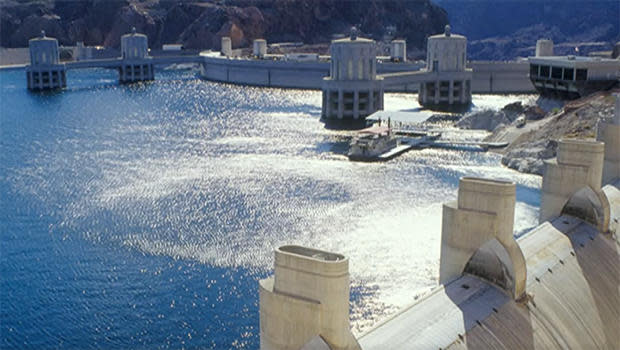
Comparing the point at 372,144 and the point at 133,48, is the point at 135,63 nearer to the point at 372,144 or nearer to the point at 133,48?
the point at 133,48

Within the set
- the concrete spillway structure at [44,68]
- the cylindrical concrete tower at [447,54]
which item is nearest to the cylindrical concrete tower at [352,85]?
the cylindrical concrete tower at [447,54]

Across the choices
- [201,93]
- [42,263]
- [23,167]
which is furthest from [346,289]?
[201,93]

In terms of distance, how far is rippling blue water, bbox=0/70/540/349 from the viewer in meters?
40.0

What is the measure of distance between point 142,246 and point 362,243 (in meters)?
14.6

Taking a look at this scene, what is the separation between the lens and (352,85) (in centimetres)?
11500

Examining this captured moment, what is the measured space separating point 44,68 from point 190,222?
365 feet

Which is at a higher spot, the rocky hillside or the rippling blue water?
Result: the rocky hillside

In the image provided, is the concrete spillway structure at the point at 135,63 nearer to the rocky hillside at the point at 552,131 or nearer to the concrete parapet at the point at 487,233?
the rocky hillside at the point at 552,131

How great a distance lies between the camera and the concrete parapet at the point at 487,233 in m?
26.5

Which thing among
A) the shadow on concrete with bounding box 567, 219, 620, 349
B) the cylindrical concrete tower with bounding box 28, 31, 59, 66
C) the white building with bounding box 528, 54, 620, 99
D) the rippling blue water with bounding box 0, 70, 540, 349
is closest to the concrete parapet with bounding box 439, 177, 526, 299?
the shadow on concrete with bounding box 567, 219, 620, 349

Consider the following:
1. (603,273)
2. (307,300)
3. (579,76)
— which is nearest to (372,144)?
(579,76)

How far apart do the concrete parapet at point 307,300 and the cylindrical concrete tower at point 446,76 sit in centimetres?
11557

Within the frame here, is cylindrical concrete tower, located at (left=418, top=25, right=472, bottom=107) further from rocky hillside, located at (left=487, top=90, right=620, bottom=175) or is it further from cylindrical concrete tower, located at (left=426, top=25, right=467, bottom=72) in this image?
rocky hillside, located at (left=487, top=90, right=620, bottom=175)

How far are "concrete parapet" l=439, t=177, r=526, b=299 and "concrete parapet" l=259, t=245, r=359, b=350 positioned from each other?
926 cm
